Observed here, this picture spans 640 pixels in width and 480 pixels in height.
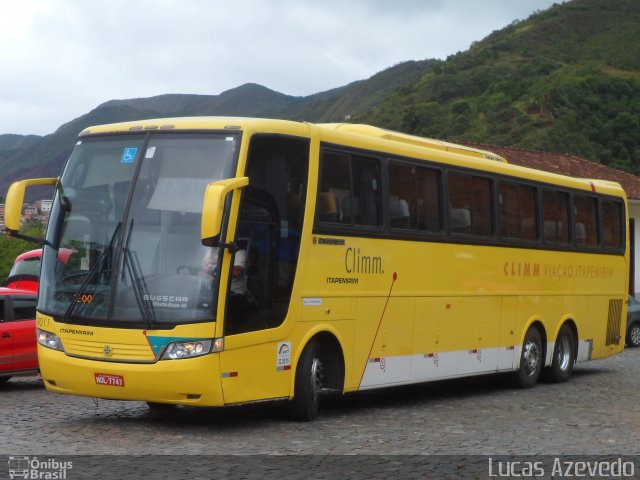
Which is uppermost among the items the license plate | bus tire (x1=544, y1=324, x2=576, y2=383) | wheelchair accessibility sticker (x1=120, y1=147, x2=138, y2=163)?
wheelchair accessibility sticker (x1=120, y1=147, x2=138, y2=163)

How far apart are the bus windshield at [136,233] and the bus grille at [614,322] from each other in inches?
459

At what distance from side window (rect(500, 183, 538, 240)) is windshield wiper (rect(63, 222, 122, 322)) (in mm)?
7336

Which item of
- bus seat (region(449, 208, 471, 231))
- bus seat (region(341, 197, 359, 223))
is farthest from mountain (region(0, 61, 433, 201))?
bus seat (region(341, 197, 359, 223))

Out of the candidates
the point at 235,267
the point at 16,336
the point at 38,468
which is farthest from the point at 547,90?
the point at 38,468

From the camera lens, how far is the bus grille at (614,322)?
21516 millimetres

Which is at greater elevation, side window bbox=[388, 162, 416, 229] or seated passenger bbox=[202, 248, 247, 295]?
side window bbox=[388, 162, 416, 229]

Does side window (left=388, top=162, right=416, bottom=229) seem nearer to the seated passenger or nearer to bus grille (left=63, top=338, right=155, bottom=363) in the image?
the seated passenger

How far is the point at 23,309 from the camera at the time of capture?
1745 centimetres

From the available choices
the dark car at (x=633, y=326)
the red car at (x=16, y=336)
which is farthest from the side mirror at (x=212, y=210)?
the dark car at (x=633, y=326)

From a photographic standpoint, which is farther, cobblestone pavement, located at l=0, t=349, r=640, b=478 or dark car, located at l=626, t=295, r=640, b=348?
dark car, located at l=626, t=295, r=640, b=348

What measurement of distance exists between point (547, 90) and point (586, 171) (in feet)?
90.7

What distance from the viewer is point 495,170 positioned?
1750cm

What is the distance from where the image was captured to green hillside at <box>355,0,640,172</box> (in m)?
69.2

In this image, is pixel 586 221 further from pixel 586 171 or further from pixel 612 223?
pixel 586 171
